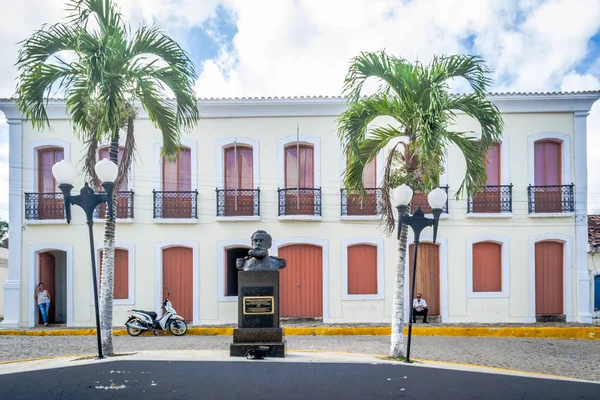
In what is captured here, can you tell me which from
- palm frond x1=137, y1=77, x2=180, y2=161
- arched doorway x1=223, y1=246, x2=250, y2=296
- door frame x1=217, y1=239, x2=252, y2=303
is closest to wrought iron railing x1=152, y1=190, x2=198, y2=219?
door frame x1=217, y1=239, x2=252, y2=303

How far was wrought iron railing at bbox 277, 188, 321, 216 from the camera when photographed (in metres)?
16.5

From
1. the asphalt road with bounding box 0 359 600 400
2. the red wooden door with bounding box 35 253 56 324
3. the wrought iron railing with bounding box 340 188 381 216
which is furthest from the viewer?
the red wooden door with bounding box 35 253 56 324

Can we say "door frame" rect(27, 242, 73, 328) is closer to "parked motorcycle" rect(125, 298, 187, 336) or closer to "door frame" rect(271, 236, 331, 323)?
"parked motorcycle" rect(125, 298, 187, 336)

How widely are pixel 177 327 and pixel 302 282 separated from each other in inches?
155

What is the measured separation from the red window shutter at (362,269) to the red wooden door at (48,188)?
8731 mm

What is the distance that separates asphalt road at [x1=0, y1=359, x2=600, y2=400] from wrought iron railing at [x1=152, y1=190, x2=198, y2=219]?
8.39 metres

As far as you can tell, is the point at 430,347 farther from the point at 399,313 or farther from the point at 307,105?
the point at 307,105

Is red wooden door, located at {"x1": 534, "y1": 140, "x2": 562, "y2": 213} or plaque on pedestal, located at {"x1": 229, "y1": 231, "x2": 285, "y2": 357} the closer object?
plaque on pedestal, located at {"x1": 229, "y1": 231, "x2": 285, "y2": 357}

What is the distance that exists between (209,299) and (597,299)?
11.9 meters

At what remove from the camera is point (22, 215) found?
16.7 metres

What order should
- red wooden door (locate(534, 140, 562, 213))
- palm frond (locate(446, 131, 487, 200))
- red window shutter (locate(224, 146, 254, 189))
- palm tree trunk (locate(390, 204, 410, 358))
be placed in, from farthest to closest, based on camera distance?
red window shutter (locate(224, 146, 254, 189)) → red wooden door (locate(534, 140, 562, 213)) → palm frond (locate(446, 131, 487, 200)) → palm tree trunk (locate(390, 204, 410, 358))

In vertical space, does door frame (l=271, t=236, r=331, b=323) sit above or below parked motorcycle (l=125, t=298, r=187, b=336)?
above

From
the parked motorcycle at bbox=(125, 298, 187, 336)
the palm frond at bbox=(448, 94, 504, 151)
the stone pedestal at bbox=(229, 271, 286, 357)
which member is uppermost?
the palm frond at bbox=(448, 94, 504, 151)

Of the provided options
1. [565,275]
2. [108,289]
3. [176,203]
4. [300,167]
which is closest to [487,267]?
[565,275]
